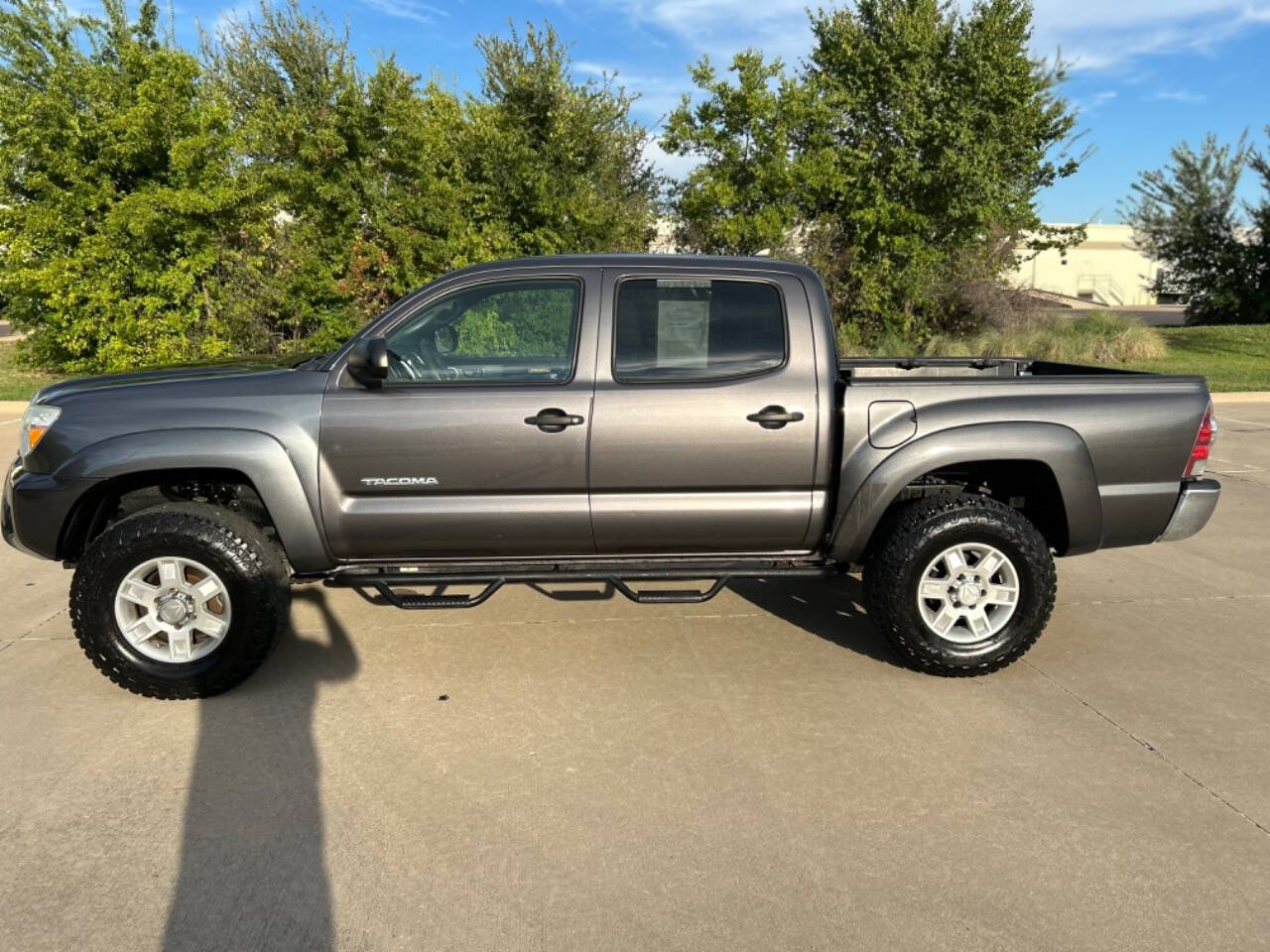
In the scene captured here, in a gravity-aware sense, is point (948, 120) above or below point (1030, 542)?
above

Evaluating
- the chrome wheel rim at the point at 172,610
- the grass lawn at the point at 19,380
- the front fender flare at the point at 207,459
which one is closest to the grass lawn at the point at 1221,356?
the front fender flare at the point at 207,459

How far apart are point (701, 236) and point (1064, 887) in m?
14.3

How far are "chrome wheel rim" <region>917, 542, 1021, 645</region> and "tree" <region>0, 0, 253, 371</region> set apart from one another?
11320 millimetres

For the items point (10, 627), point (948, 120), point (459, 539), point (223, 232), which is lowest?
point (10, 627)

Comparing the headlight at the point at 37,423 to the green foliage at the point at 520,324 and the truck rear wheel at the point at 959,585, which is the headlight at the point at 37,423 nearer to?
the green foliage at the point at 520,324

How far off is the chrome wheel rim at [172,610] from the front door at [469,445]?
582 mm

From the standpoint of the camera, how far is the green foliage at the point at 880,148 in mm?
14508

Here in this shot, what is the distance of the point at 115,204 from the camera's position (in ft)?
39.1

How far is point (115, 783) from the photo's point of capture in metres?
3.23

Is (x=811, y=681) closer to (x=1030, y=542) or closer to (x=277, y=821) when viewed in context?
(x=1030, y=542)

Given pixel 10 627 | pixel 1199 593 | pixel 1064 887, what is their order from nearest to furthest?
1. pixel 1064 887
2. pixel 10 627
3. pixel 1199 593

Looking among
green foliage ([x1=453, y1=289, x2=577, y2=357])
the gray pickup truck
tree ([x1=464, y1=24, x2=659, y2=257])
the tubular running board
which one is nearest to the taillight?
the gray pickup truck

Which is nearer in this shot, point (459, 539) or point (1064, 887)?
point (1064, 887)

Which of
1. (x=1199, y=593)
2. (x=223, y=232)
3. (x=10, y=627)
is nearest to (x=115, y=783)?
(x=10, y=627)
